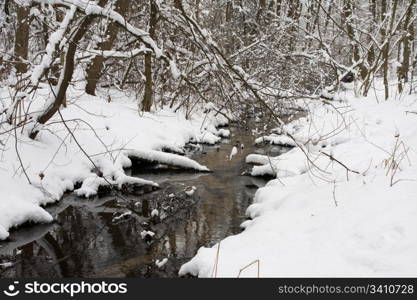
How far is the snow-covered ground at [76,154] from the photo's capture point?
6.38 m

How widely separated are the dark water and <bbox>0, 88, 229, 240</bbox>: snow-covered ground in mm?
285

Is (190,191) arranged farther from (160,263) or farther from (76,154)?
(160,263)

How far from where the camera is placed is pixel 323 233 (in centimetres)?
457

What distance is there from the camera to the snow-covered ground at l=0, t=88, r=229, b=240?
6.38 metres

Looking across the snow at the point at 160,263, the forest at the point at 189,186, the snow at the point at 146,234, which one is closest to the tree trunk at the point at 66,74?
the forest at the point at 189,186

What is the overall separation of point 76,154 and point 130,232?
2821 millimetres

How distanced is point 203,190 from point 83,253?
3.21 metres

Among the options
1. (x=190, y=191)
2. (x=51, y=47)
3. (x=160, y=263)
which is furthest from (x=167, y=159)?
(x=160, y=263)

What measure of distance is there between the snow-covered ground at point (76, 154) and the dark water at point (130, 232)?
0.94 feet

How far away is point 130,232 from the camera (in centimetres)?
627

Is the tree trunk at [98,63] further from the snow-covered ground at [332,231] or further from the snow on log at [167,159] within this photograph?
the snow-covered ground at [332,231]

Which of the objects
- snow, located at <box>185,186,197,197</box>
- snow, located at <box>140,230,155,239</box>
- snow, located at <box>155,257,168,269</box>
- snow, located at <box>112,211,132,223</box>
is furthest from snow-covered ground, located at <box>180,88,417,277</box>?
snow, located at <box>112,211,132,223</box>

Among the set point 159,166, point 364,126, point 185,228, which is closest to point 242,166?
point 159,166

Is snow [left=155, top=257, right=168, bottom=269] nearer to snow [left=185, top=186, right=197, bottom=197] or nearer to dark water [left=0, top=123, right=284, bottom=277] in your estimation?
dark water [left=0, top=123, right=284, bottom=277]
